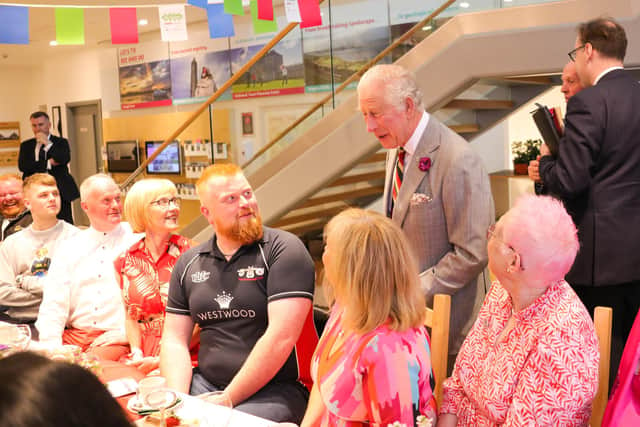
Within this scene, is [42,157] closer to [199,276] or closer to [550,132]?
[199,276]

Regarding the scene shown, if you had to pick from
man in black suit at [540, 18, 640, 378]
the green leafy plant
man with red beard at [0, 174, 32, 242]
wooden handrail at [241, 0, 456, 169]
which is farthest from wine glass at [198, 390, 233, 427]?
the green leafy plant

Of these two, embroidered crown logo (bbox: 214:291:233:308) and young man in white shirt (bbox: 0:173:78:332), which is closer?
embroidered crown logo (bbox: 214:291:233:308)

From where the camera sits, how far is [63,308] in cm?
328

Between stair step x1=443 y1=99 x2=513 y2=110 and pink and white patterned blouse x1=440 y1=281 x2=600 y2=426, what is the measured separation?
3047 millimetres

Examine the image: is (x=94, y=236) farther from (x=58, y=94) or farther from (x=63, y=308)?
(x=58, y=94)

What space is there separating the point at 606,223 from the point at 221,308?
165cm

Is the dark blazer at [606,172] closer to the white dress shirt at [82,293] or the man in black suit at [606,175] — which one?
the man in black suit at [606,175]

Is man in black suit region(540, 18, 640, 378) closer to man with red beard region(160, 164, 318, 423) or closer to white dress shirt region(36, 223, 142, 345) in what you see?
man with red beard region(160, 164, 318, 423)

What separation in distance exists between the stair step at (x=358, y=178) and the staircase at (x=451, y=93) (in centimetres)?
1

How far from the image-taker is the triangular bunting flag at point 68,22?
14.6ft

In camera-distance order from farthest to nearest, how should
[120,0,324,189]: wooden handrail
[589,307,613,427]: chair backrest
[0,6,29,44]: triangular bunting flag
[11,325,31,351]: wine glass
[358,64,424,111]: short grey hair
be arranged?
1. [120,0,324,189]: wooden handrail
2. [0,6,29,44]: triangular bunting flag
3. [358,64,424,111]: short grey hair
4. [11,325,31,351]: wine glass
5. [589,307,613,427]: chair backrest

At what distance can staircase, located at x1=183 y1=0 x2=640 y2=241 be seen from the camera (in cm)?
393

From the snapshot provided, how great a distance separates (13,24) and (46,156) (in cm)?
289

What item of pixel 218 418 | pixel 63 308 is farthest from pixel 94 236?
pixel 218 418
